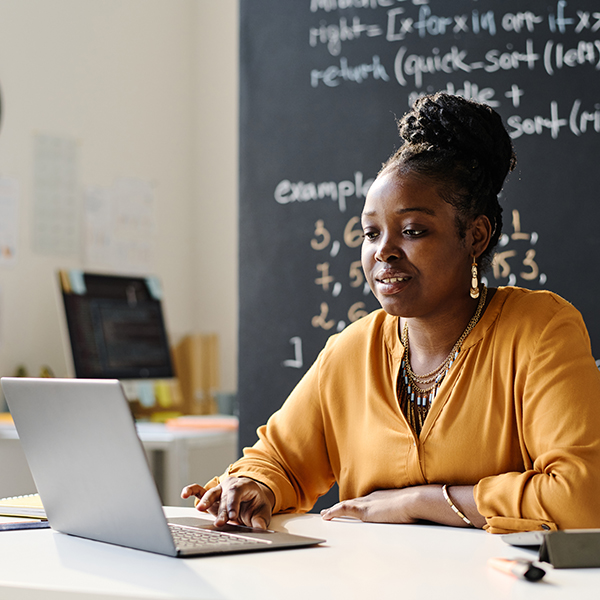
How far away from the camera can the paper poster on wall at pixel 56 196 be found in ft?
10.4

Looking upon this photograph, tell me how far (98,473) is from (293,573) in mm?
267

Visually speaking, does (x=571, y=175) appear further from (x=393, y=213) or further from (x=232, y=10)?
(x=232, y=10)

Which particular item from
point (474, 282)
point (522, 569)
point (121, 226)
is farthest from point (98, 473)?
point (121, 226)

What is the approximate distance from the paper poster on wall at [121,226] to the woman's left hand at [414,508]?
2.32 m

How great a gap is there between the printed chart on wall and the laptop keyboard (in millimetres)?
1136

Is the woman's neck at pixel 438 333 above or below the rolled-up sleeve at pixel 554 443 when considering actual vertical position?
above

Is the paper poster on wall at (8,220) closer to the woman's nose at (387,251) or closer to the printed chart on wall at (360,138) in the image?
the printed chart on wall at (360,138)

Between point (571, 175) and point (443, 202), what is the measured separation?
0.65m

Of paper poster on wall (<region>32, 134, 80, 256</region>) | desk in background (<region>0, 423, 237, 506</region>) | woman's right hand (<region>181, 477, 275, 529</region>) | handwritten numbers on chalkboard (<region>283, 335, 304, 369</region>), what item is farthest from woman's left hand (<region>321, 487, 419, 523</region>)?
paper poster on wall (<region>32, 134, 80, 256</region>)

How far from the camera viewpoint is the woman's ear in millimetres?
1519

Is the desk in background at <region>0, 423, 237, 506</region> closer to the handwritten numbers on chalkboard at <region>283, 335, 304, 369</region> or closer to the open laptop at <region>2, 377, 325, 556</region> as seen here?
the handwritten numbers on chalkboard at <region>283, 335, 304, 369</region>

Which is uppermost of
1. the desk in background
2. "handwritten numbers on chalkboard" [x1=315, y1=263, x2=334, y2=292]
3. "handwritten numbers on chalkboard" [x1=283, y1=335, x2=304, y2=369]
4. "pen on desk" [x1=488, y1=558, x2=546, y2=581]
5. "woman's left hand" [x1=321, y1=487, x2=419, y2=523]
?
"handwritten numbers on chalkboard" [x1=315, y1=263, x2=334, y2=292]

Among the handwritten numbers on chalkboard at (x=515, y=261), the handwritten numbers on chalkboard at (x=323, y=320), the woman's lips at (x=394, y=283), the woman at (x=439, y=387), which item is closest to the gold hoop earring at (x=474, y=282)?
the woman at (x=439, y=387)

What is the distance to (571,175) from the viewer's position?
196 centimetres
